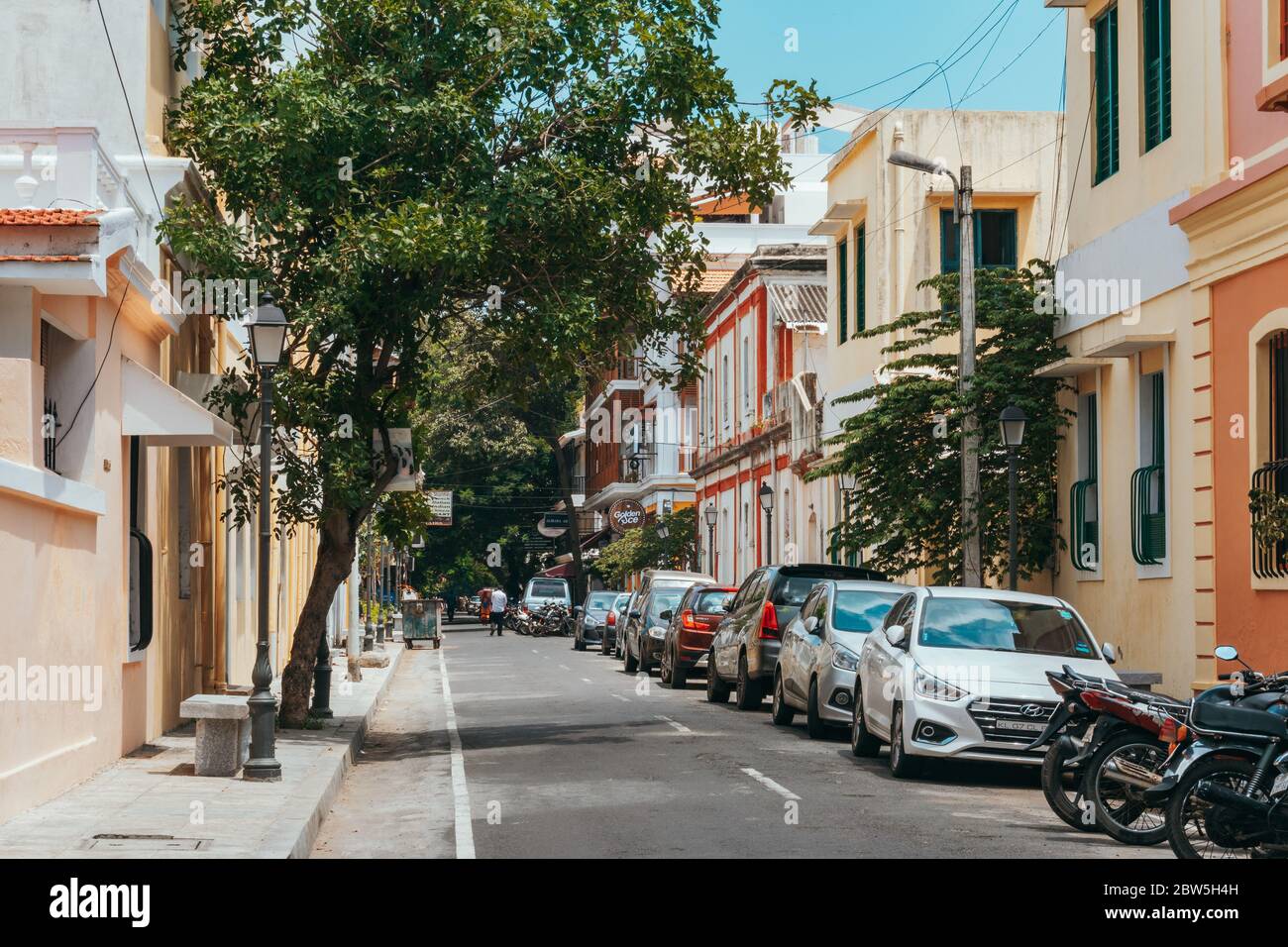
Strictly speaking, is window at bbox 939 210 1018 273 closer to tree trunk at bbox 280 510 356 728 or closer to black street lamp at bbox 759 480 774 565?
black street lamp at bbox 759 480 774 565

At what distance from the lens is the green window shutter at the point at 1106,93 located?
68.8ft

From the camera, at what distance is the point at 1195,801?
33.1 feet

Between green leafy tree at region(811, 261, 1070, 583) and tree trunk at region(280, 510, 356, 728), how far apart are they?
770 centimetres

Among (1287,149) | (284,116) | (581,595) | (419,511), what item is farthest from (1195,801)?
(581,595)

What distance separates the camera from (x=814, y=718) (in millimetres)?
18766

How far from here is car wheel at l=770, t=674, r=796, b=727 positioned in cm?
2025

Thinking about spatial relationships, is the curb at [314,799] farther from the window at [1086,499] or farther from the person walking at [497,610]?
the person walking at [497,610]

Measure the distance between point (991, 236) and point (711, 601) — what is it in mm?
8530

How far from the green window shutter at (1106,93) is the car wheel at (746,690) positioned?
767 cm

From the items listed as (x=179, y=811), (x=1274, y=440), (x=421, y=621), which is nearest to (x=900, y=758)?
(x=1274, y=440)

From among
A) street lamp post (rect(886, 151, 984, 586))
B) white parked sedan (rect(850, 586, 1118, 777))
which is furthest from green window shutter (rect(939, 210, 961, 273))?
white parked sedan (rect(850, 586, 1118, 777))

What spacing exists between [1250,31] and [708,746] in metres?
8.96

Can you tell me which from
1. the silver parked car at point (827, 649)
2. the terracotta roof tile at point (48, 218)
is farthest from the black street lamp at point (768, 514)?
the terracotta roof tile at point (48, 218)
